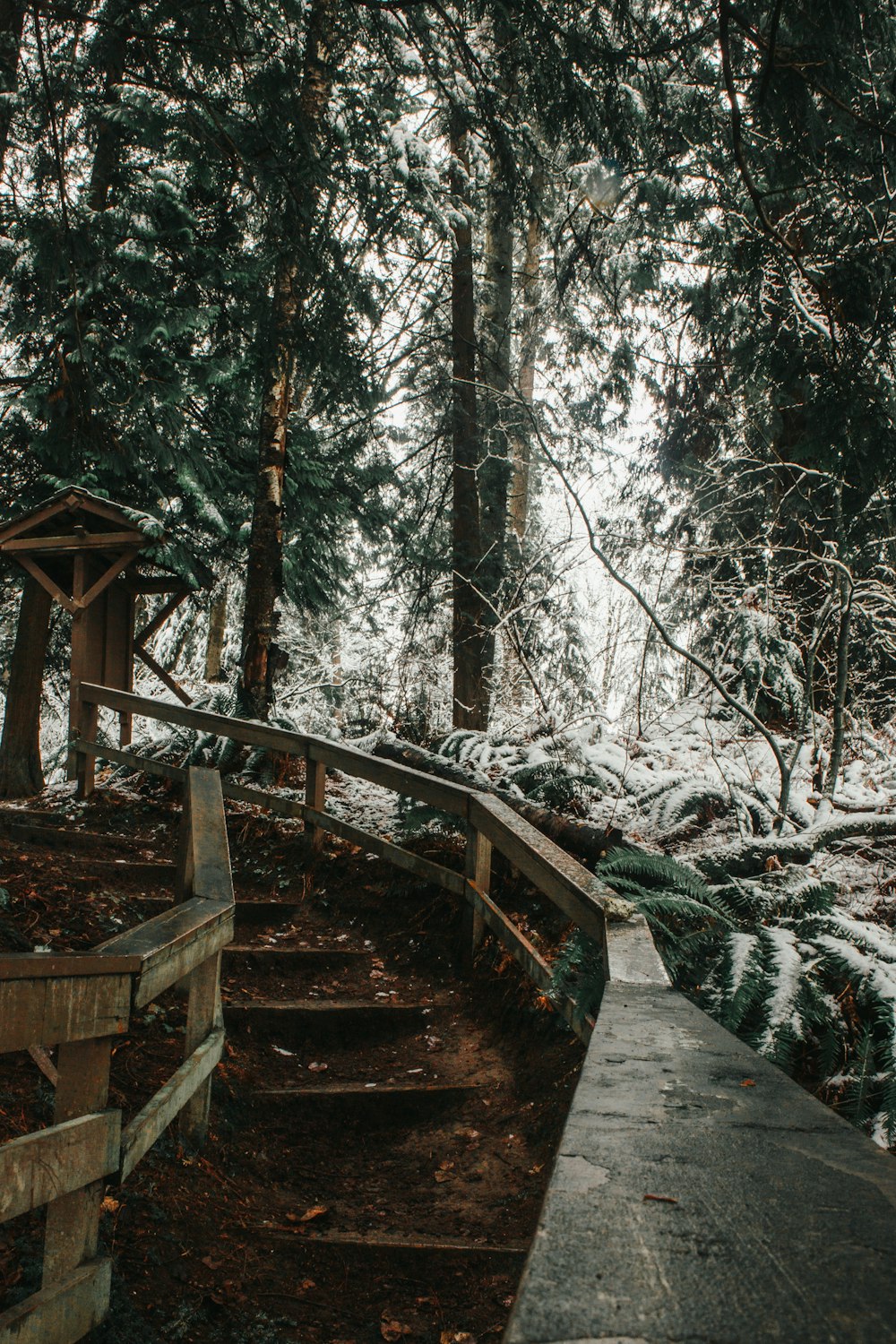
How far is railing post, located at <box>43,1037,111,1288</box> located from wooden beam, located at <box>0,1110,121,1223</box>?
0.16 ft

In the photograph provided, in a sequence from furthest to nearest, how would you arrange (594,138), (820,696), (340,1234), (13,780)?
(13,780) < (820,696) < (594,138) < (340,1234)

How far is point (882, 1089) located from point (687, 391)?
822cm

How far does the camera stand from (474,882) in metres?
5.29

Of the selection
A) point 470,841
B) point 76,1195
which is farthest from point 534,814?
point 76,1195

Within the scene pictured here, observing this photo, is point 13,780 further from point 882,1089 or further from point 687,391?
point 882,1089

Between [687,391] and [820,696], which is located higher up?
[687,391]

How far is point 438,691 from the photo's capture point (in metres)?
13.3

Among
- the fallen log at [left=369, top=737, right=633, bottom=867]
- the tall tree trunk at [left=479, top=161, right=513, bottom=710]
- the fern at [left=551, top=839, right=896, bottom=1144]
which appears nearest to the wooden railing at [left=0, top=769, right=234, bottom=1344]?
the fern at [left=551, top=839, right=896, bottom=1144]

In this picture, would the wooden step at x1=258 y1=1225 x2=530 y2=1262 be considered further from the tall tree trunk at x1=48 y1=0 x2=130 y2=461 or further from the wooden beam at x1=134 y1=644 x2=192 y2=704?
the wooden beam at x1=134 y1=644 x2=192 y2=704

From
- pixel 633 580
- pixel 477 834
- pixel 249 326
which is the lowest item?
pixel 477 834

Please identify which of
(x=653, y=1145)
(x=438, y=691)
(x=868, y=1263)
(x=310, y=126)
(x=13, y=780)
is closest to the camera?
(x=868, y=1263)

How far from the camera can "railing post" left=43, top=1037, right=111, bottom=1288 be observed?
222cm

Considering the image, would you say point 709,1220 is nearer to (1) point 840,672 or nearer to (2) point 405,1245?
(2) point 405,1245

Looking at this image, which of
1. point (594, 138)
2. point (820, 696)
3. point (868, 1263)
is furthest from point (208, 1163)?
point (820, 696)
